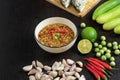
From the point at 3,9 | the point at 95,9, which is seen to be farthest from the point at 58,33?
the point at 3,9

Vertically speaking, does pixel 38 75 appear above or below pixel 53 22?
below

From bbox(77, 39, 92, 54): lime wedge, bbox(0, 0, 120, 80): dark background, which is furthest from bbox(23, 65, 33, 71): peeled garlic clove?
bbox(77, 39, 92, 54): lime wedge

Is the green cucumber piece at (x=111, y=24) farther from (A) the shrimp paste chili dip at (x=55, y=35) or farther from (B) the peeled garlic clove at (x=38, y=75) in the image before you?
(B) the peeled garlic clove at (x=38, y=75)

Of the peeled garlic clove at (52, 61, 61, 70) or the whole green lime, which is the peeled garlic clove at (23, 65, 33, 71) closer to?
the peeled garlic clove at (52, 61, 61, 70)

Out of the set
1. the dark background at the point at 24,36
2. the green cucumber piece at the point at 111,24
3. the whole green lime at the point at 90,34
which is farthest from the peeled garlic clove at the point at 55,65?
the green cucumber piece at the point at 111,24

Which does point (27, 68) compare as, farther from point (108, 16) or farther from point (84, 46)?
point (108, 16)

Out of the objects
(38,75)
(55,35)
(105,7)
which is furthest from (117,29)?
(38,75)
